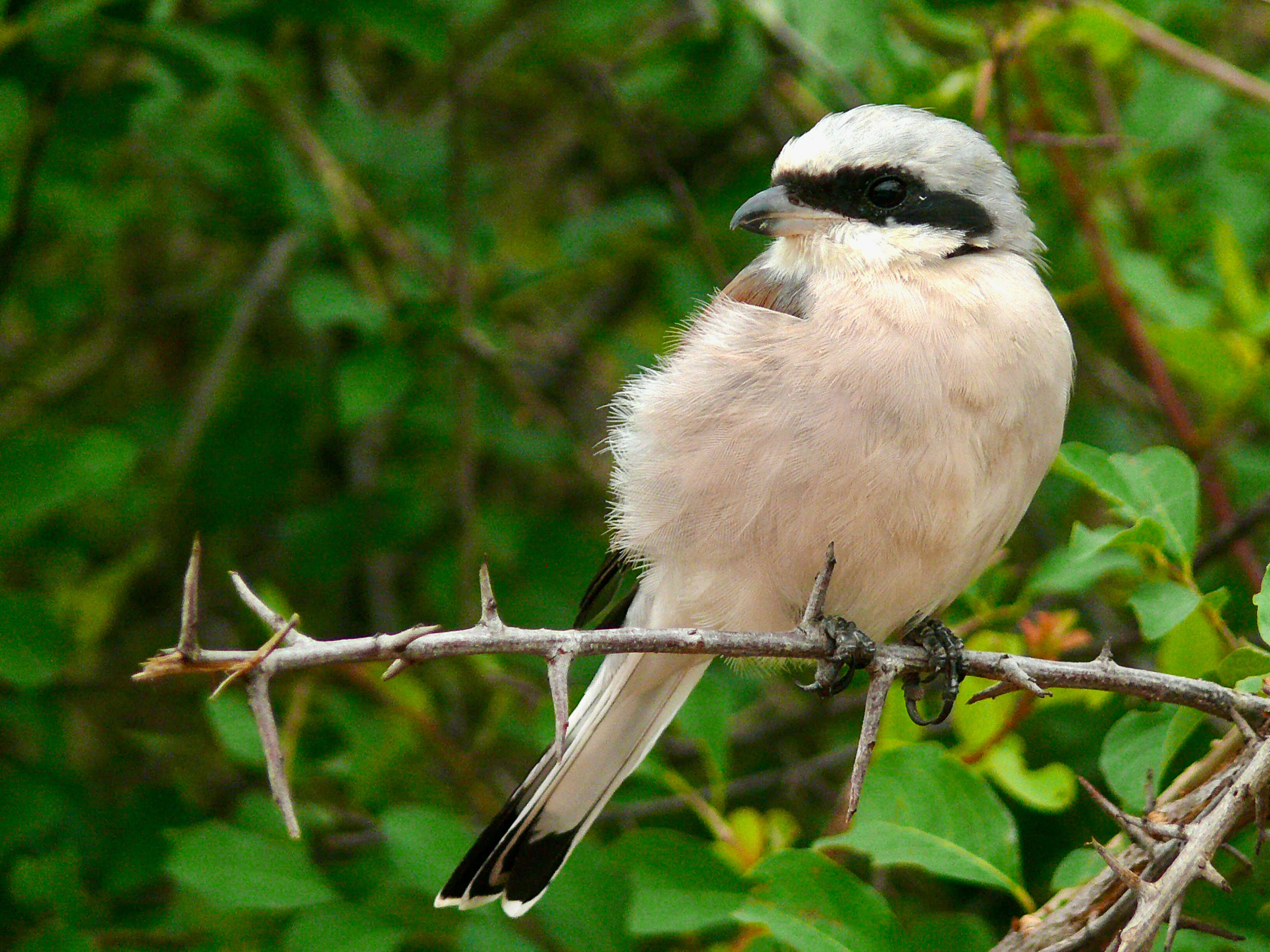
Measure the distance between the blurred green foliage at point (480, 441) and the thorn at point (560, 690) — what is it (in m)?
0.68

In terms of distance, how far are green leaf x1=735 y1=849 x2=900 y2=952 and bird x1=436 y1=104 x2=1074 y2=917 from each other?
0.72 meters

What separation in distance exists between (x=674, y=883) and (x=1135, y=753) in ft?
3.16

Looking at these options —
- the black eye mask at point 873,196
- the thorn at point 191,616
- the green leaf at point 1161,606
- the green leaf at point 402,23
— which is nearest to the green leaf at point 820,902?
the green leaf at point 1161,606

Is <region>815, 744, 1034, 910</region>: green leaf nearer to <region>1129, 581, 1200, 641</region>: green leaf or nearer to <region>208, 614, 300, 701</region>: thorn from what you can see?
<region>1129, 581, 1200, 641</region>: green leaf

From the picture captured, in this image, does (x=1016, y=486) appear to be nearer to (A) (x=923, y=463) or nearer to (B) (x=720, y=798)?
(A) (x=923, y=463)

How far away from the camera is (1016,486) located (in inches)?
107

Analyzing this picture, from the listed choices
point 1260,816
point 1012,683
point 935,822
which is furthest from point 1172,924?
point 935,822

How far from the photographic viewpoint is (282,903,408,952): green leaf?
2549 millimetres

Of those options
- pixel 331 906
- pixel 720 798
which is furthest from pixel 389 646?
pixel 720 798

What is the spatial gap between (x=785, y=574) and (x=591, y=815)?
0.80 metres

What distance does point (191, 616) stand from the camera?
1.54 meters

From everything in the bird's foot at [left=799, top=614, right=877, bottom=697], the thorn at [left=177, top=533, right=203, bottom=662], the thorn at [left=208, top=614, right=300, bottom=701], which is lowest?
the bird's foot at [left=799, top=614, right=877, bottom=697]

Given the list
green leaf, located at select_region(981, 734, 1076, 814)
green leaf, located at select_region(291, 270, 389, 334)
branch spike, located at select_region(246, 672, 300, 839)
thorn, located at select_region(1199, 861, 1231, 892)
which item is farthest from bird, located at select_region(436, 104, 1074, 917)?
branch spike, located at select_region(246, 672, 300, 839)

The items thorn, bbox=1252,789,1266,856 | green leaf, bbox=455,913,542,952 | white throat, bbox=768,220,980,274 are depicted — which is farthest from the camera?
white throat, bbox=768,220,980,274
